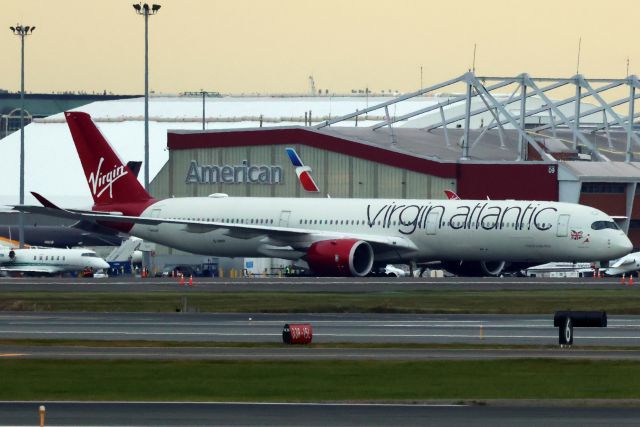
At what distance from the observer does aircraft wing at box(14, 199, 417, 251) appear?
3073 inches

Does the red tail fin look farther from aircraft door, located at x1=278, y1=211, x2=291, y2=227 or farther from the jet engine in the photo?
the jet engine

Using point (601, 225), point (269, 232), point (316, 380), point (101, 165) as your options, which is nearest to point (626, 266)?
point (601, 225)

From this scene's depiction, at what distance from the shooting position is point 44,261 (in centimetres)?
10444

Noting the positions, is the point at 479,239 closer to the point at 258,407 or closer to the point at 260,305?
the point at 260,305

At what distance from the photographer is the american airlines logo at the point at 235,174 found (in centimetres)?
11038

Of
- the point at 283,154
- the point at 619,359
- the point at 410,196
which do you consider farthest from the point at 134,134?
the point at 619,359

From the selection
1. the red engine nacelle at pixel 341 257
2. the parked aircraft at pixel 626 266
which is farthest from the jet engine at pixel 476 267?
the parked aircraft at pixel 626 266

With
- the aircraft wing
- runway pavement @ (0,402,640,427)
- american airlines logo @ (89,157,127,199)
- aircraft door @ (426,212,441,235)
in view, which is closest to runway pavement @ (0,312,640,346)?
runway pavement @ (0,402,640,427)

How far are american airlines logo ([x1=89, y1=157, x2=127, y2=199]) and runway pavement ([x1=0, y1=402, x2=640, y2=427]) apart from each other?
58.7 metres

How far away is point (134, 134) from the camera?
15738cm

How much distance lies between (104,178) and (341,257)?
16.3 metres

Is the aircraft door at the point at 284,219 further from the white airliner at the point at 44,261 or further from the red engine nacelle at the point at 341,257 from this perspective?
the white airliner at the point at 44,261

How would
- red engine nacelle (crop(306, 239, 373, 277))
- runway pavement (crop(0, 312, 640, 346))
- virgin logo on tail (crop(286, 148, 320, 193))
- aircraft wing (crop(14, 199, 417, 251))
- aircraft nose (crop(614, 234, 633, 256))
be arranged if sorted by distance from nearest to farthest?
runway pavement (crop(0, 312, 640, 346)) < aircraft nose (crop(614, 234, 633, 256)) < red engine nacelle (crop(306, 239, 373, 277)) < aircraft wing (crop(14, 199, 417, 251)) < virgin logo on tail (crop(286, 148, 320, 193))

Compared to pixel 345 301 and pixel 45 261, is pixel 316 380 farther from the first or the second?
pixel 45 261
